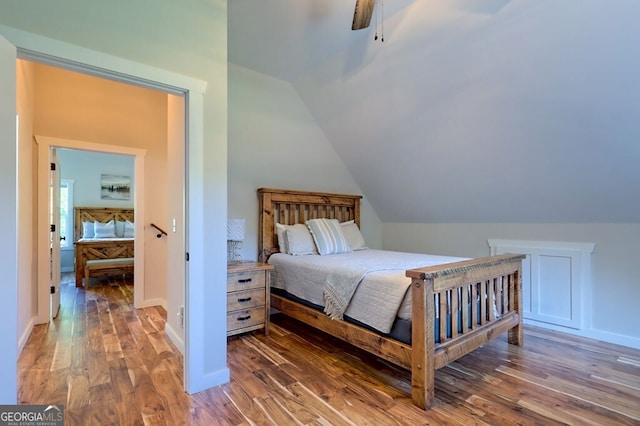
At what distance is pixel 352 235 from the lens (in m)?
3.99

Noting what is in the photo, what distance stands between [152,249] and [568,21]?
4.51 m

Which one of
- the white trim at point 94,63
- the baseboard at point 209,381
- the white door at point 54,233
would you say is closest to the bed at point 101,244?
the white door at point 54,233

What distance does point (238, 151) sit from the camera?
3424mm

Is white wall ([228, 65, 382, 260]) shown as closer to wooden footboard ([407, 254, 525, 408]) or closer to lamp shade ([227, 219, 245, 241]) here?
lamp shade ([227, 219, 245, 241])

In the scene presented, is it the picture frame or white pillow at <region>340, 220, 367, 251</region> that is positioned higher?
the picture frame

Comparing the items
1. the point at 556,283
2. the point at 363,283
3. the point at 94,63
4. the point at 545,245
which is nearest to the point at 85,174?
the point at 94,63

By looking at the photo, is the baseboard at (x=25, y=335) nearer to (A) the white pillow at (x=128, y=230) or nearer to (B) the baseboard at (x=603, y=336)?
(A) the white pillow at (x=128, y=230)

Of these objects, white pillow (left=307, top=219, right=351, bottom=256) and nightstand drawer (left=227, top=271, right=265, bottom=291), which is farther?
white pillow (left=307, top=219, right=351, bottom=256)

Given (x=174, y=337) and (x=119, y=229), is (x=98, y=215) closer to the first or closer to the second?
(x=119, y=229)

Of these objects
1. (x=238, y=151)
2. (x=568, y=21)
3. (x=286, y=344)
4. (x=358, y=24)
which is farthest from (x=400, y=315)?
(x=238, y=151)

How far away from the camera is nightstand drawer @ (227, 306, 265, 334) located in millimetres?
2775

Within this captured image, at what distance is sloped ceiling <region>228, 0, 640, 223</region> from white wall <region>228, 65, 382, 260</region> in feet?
0.59

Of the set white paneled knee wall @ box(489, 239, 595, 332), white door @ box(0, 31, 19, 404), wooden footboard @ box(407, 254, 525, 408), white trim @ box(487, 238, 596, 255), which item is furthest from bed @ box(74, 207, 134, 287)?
white paneled knee wall @ box(489, 239, 595, 332)

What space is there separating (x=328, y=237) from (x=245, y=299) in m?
1.15
